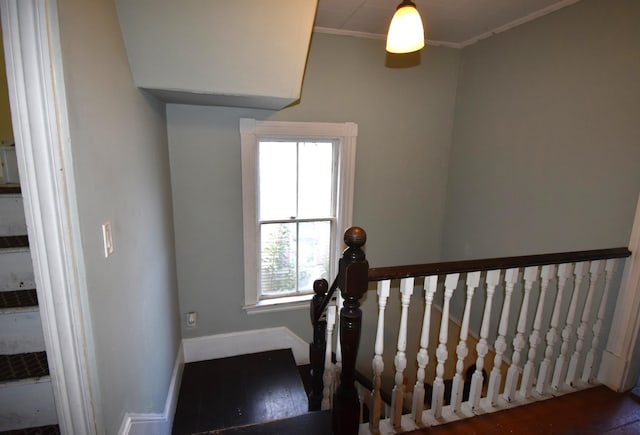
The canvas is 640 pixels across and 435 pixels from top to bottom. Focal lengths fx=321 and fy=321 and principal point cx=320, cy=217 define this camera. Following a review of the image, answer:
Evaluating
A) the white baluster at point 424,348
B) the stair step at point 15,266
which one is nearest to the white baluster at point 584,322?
the white baluster at point 424,348

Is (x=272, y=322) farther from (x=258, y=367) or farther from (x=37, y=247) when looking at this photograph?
(x=37, y=247)

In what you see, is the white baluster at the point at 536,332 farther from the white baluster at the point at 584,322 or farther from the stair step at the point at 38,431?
the stair step at the point at 38,431

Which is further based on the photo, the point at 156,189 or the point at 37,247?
the point at 156,189

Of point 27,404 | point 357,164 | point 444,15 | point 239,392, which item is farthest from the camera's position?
point 357,164

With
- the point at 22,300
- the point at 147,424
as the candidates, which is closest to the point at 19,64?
the point at 22,300

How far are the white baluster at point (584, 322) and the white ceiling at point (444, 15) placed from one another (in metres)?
1.67

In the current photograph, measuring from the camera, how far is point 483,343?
63.6 inches

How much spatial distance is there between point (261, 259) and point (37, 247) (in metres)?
2.08

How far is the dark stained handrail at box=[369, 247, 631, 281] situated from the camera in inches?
52.4

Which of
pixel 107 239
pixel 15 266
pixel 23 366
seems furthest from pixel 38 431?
pixel 107 239

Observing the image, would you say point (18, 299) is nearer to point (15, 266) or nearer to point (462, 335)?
point (15, 266)

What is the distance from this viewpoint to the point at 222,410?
2402 millimetres

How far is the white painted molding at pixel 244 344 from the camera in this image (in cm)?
289

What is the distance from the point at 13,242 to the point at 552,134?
306 centimetres
